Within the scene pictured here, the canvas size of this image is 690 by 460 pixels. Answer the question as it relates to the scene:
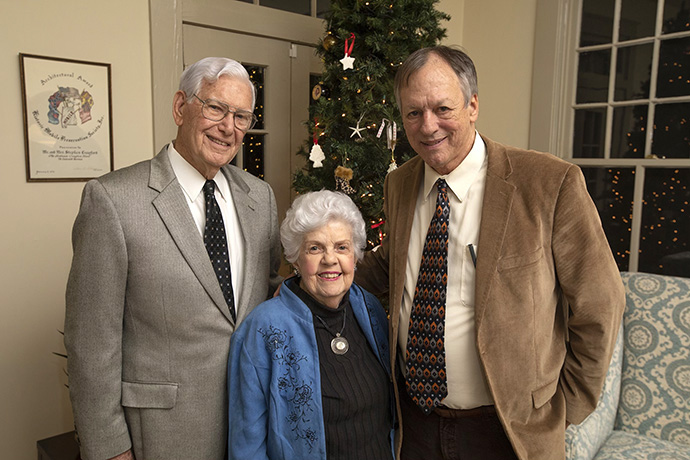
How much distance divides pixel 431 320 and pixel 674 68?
2585 millimetres

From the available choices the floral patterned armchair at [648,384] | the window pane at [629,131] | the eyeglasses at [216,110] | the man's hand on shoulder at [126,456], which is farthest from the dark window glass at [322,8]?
the man's hand on shoulder at [126,456]

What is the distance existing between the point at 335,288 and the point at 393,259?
0.79 feet

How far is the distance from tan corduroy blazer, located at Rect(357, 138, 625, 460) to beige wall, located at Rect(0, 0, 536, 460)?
2.02m

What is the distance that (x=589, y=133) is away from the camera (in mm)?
3494

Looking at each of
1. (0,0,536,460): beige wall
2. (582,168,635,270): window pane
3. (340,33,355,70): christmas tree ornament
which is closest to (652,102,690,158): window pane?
(582,168,635,270): window pane

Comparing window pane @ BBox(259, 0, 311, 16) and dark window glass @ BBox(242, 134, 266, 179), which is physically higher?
window pane @ BBox(259, 0, 311, 16)

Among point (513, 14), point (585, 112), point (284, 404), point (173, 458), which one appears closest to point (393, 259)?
point (284, 404)

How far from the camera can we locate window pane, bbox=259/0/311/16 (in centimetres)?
324

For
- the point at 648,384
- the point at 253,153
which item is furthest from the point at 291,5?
the point at 648,384

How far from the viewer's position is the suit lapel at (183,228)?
146 centimetres

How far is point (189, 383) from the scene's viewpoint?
1.48 meters

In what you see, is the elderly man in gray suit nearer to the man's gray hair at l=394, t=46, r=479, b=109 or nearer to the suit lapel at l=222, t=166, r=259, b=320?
the suit lapel at l=222, t=166, r=259, b=320

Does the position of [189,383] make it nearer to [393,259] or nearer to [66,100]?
[393,259]

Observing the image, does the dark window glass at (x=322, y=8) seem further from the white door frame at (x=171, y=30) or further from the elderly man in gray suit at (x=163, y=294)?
the elderly man in gray suit at (x=163, y=294)
